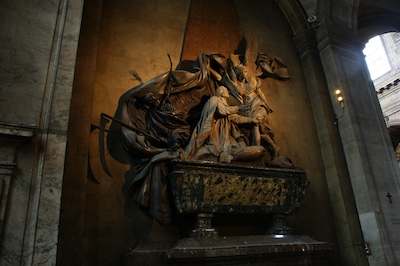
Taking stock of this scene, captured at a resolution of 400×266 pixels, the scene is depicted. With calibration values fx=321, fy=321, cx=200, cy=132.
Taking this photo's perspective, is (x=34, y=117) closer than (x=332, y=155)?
Yes

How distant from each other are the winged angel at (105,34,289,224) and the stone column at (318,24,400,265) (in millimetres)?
1324

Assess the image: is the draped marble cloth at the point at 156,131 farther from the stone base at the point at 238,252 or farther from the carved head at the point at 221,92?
the stone base at the point at 238,252

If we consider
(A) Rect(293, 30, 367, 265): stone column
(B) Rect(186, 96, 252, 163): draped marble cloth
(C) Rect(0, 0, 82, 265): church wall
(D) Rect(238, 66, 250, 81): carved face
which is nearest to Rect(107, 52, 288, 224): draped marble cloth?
(B) Rect(186, 96, 252, 163): draped marble cloth

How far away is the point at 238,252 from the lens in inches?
120

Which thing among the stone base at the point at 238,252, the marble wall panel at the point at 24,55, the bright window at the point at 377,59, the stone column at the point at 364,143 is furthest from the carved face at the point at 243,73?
the bright window at the point at 377,59

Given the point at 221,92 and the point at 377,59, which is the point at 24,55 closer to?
the point at 221,92

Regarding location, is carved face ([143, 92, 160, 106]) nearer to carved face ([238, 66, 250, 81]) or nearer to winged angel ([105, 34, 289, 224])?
winged angel ([105, 34, 289, 224])

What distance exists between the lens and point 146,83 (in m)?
3.79

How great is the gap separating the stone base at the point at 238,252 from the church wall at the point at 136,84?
0.38 metres

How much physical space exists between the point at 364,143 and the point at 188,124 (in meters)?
2.77

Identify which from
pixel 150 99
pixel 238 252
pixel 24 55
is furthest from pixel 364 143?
pixel 24 55

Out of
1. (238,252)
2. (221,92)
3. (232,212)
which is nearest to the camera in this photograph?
(238,252)

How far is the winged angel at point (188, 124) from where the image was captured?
3.30 metres

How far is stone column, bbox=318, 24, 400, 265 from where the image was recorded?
423 centimetres
